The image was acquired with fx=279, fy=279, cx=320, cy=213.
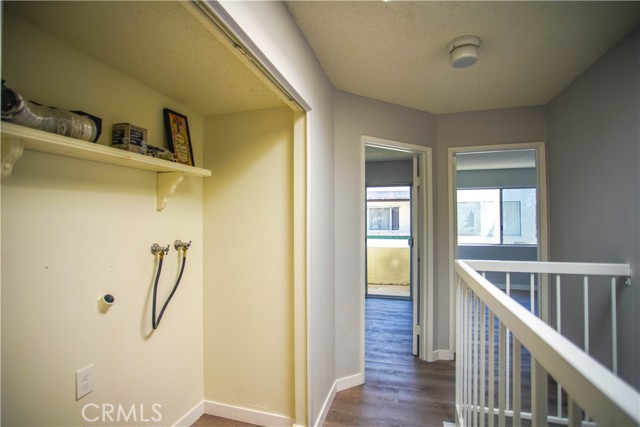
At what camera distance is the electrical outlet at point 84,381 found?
1237mm

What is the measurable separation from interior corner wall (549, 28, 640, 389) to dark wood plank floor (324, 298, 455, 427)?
1088 mm

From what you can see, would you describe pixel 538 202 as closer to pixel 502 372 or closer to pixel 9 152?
pixel 502 372

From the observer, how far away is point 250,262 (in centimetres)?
186

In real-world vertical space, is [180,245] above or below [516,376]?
above

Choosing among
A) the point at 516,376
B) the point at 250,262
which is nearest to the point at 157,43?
the point at 250,262

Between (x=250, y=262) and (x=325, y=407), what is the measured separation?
43.9 inches

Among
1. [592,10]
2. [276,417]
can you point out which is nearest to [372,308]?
[276,417]

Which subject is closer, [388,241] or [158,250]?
[158,250]

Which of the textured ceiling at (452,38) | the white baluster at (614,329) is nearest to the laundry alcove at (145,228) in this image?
the textured ceiling at (452,38)

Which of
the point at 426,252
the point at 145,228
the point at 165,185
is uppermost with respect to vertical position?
the point at 165,185

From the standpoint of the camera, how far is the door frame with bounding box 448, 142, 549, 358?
8.27ft

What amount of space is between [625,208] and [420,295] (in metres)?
1.59

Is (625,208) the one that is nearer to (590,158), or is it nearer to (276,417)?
(590,158)

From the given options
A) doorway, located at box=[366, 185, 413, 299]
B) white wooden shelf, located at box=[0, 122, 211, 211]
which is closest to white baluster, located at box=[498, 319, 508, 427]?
white wooden shelf, located at box=[0, 122, 211, 211]
